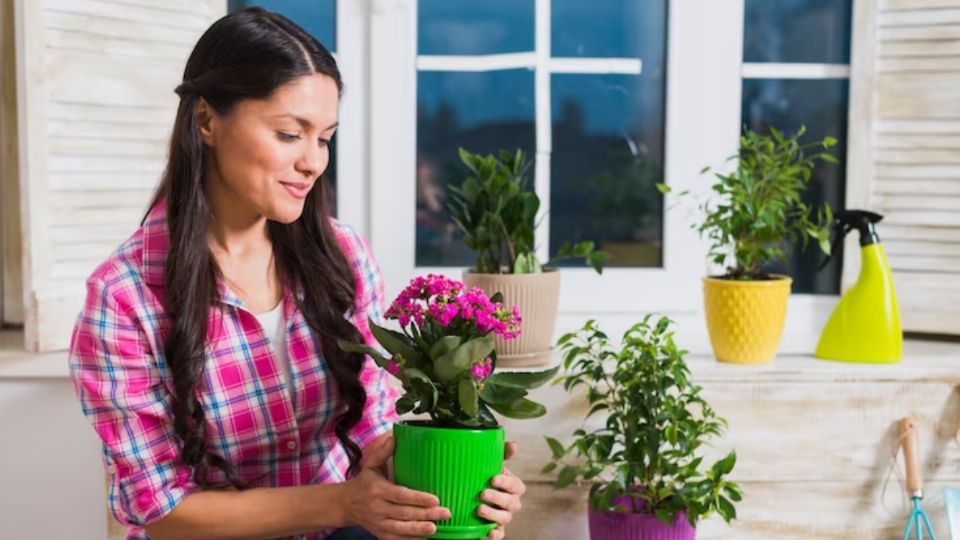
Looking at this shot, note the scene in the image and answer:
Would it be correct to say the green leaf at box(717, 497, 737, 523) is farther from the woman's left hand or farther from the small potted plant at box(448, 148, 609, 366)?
the woman's left hand

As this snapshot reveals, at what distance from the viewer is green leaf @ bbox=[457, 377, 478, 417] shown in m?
1.39

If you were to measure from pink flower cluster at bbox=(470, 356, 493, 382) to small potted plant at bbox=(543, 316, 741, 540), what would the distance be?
1.85 ft

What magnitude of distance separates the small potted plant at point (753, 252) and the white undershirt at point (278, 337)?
0.85 metres

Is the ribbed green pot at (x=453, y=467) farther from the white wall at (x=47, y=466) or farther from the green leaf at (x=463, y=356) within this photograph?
the white wall at (x=47, y=466)

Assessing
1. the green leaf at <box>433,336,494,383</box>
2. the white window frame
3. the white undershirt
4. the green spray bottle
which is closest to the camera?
the green leaf at <box>433,336,494,383</box>

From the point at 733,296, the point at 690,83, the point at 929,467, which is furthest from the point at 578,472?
the point at 690,83

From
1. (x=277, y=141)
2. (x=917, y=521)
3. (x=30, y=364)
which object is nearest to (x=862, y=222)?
(x=917, y=521)

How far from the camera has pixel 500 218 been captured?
209 centimetres

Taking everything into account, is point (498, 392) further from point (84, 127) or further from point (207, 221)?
point (84, 127)

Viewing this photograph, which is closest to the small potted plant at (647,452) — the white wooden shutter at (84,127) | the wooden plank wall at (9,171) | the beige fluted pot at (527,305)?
the beige fluted pot at (527,305)

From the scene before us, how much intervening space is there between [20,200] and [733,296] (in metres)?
1.34

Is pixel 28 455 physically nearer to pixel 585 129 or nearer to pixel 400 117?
pixel 400 117

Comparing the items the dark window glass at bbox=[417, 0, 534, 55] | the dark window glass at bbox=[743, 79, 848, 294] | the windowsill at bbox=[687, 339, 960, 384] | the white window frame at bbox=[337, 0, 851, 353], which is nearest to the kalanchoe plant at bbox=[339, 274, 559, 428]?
the windowsill at bbox=[687, 339, 960, 384]

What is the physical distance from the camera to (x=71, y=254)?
2076 mm
